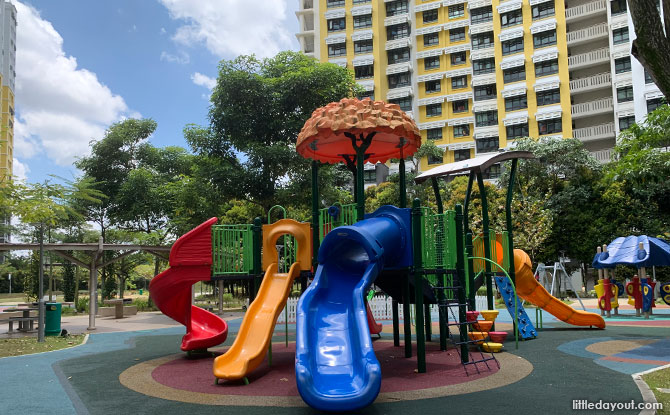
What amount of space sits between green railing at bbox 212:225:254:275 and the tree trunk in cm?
784

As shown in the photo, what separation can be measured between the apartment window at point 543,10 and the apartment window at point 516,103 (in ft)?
25.0

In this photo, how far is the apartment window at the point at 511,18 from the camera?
50.7 meters

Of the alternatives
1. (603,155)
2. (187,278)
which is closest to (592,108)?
(603,155)

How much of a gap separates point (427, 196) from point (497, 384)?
34384 millimetres

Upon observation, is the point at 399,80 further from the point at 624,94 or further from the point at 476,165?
the point at 476,165

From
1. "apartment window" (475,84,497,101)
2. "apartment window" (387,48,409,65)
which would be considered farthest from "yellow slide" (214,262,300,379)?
"apartment window" (387,48,409,65)

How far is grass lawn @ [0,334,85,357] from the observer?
13.6 m

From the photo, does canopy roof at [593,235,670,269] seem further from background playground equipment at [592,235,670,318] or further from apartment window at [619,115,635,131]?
apartment window at [619,115,635,131]

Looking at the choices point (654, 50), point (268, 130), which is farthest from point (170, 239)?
point (654, 50)

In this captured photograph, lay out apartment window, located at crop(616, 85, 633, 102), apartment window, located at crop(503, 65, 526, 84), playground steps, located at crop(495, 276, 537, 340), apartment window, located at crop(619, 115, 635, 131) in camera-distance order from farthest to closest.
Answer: apartment window, located at crop(503, 65, 526, 84)
apartment window, located at crop(616, 85, 633, 102)
apartment window, located at crop(619, 115, 635, 131)
playground steps, located at crop(495, 276, 537, 340)

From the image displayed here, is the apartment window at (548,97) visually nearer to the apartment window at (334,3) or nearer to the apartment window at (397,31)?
the apartment window at (397,31)

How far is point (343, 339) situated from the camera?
764 centimetres

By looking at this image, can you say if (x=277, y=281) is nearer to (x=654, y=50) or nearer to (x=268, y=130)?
(x=654, y=50)

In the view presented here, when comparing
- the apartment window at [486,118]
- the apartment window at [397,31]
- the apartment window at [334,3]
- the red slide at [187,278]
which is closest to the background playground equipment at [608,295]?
the red slide at [187,278]
